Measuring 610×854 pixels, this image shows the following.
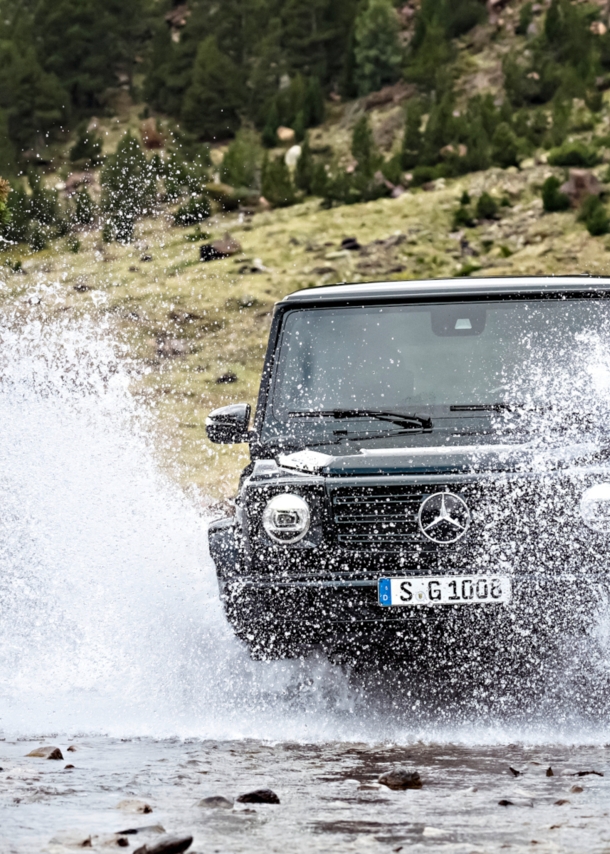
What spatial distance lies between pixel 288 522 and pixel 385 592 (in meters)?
0.48

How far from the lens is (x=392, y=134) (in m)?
47.4

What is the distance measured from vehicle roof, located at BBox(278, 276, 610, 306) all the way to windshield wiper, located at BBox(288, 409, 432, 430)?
55 centimetres

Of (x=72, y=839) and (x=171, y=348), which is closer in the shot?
(x=72, y=839)

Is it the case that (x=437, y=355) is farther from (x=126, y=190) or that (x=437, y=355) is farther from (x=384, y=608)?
(x=126, y=190)

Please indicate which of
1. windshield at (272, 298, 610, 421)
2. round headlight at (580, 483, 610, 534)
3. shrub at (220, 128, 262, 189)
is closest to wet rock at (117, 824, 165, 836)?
round headlight at (580, 483, 610, 534)

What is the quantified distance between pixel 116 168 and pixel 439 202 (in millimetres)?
12684

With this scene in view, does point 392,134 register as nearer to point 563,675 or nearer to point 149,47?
point 149,47

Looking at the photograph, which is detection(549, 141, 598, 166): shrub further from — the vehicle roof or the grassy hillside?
the vehicle roof

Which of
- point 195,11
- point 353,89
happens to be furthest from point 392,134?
point 195,11

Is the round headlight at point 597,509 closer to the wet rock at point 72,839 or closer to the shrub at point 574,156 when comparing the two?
the wet rock at point 72,839

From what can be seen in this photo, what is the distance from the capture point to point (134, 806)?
13.5 ft

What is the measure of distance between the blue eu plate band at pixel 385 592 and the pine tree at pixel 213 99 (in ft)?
157

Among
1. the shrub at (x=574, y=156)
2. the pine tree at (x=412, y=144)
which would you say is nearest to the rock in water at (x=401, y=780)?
the shrub at (x=574, y=156)

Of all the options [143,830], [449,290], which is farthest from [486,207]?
[143,830]
